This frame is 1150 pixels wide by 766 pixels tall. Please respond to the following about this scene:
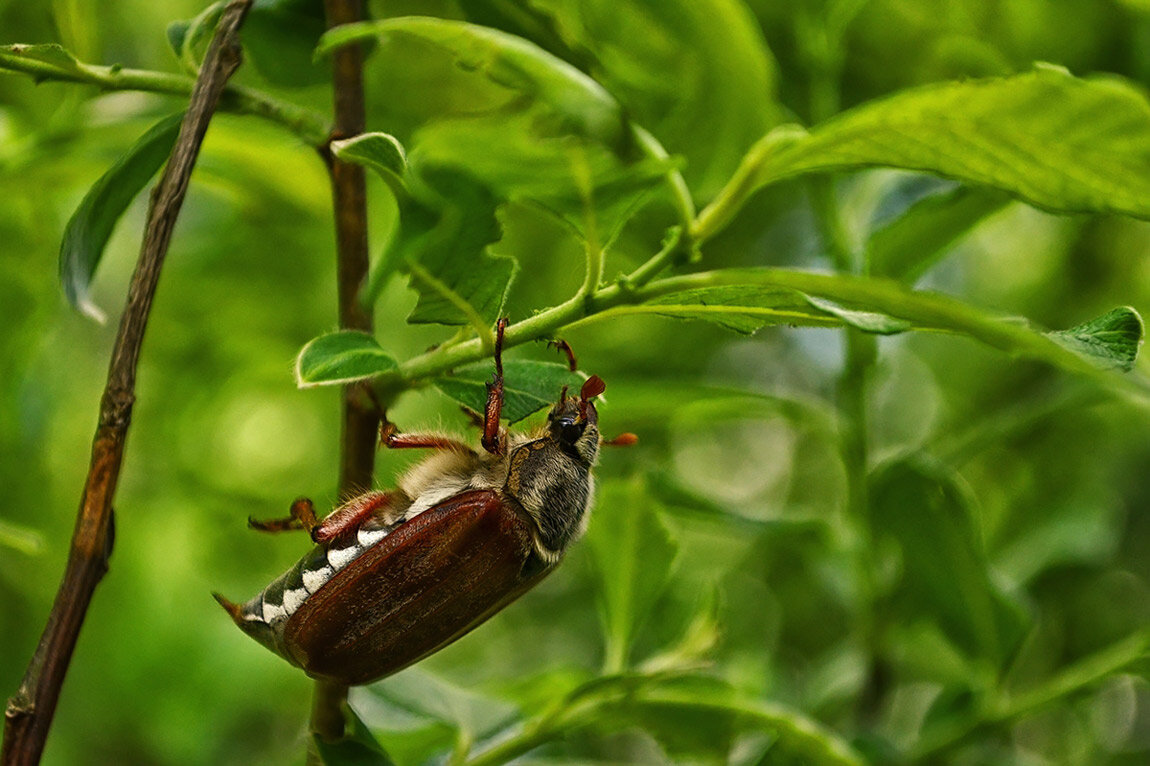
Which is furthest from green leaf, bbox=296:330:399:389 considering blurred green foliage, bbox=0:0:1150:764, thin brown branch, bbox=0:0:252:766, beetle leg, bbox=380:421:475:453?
beetle leg, bbox=380:421:475:453

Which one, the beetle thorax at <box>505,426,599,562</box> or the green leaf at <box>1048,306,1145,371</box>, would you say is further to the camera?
the beetle thorax at <box>505,426,599,562</box>

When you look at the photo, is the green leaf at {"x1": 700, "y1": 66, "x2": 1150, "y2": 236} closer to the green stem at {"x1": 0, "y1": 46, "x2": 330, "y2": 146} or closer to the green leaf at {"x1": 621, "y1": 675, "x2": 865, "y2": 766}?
the green stem at {"x1": 0, "y1": 46, "x2": 330, "y2": 146}

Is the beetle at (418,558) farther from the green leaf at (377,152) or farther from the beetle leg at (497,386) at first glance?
the green leaf at (377,152)

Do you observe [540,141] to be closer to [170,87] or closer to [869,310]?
[869,310]

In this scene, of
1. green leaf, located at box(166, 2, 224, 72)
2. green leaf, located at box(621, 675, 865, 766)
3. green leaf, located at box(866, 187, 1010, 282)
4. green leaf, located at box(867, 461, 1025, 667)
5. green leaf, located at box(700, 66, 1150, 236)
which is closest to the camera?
green leaf, located at box(700, 66, 1150, 236)

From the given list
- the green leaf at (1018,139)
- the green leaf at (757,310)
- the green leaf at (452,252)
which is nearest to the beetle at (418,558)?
the green leaf at (452,252)

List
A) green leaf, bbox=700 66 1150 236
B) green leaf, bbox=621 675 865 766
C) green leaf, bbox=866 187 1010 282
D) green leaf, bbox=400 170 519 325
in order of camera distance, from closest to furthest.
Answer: green leaf, bbox=700 66 1150 236 < green leaf, bbox=400 170 519 325 < green leaf, bbox=621 675 865 766 < green leaf, bbox=866 187 1010 282

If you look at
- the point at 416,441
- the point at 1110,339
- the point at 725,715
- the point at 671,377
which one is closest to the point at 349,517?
the point at 416,441
